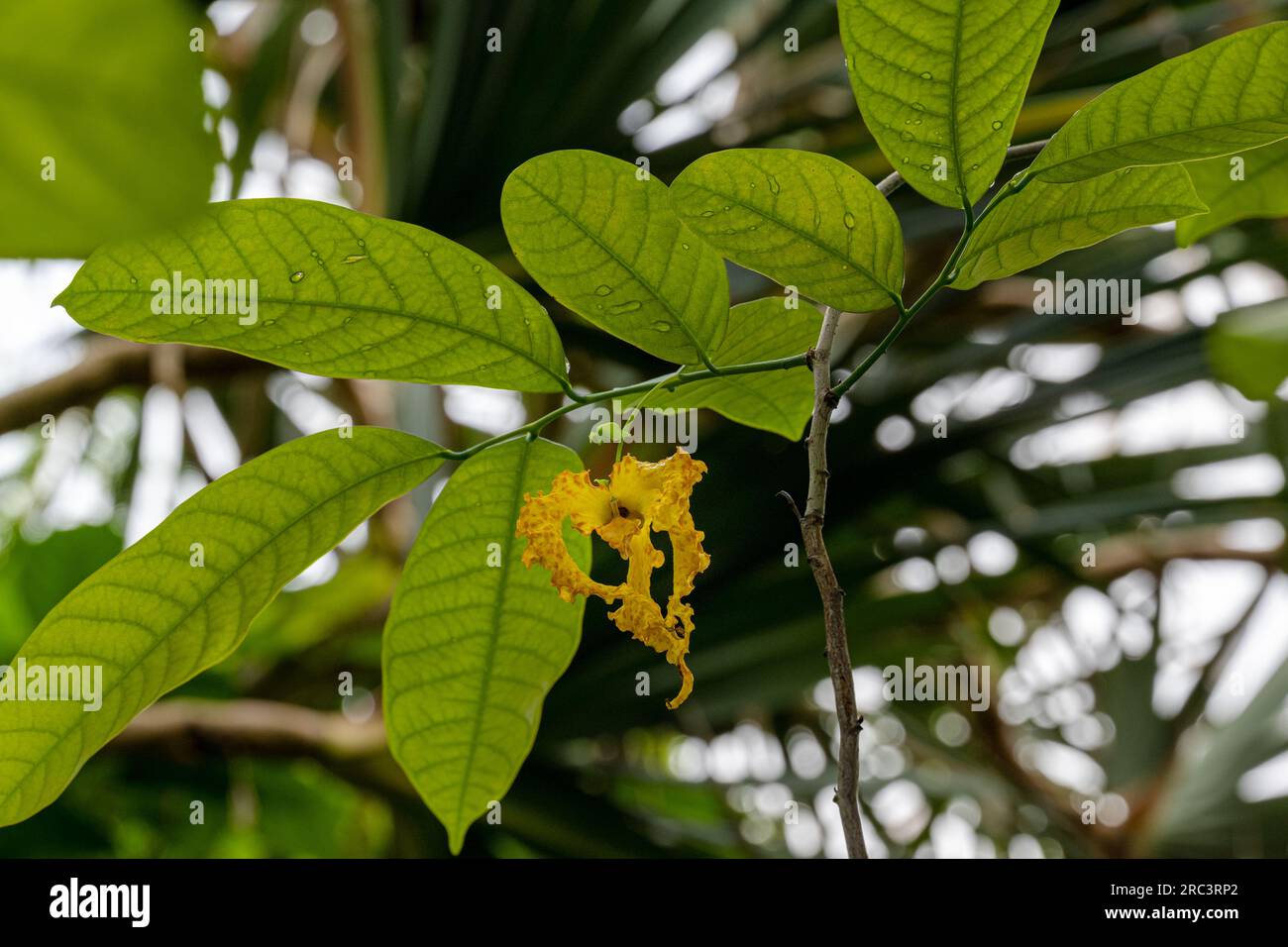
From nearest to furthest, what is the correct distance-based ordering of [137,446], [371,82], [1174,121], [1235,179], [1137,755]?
1. [1174,121]
2. [1235,179]
3. [371,82]
4. [1137,755]
5. [137,446]

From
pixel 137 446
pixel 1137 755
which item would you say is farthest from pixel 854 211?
pixel 137 446

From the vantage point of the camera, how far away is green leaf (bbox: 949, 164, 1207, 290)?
302mm

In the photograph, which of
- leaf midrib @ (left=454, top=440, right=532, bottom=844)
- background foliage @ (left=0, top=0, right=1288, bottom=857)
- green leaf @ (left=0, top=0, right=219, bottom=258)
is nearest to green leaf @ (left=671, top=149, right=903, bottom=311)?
leaf midrib @ (left=454, top=440, right=532, bottom=844)

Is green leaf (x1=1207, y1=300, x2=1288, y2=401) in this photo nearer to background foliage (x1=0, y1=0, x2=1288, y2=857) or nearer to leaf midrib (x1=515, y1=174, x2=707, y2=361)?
leaf midrib (x1=515, y1=174, x2=707, y2=361)

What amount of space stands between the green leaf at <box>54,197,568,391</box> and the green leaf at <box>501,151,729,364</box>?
0.08ft

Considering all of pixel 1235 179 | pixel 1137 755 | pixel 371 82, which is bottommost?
pixel 1137 755

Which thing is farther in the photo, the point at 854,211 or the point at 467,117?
the point at 467,117

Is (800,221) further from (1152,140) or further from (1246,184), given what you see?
(1246,184)

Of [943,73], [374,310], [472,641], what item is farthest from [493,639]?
[943,73]

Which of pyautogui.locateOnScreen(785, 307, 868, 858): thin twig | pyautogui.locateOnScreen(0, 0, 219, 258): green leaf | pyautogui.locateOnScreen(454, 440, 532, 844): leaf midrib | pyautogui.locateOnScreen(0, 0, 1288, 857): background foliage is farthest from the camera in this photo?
pyautogui.locateOnScreen(0, 0, 1288, 857): background foliage

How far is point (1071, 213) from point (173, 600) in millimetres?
286
